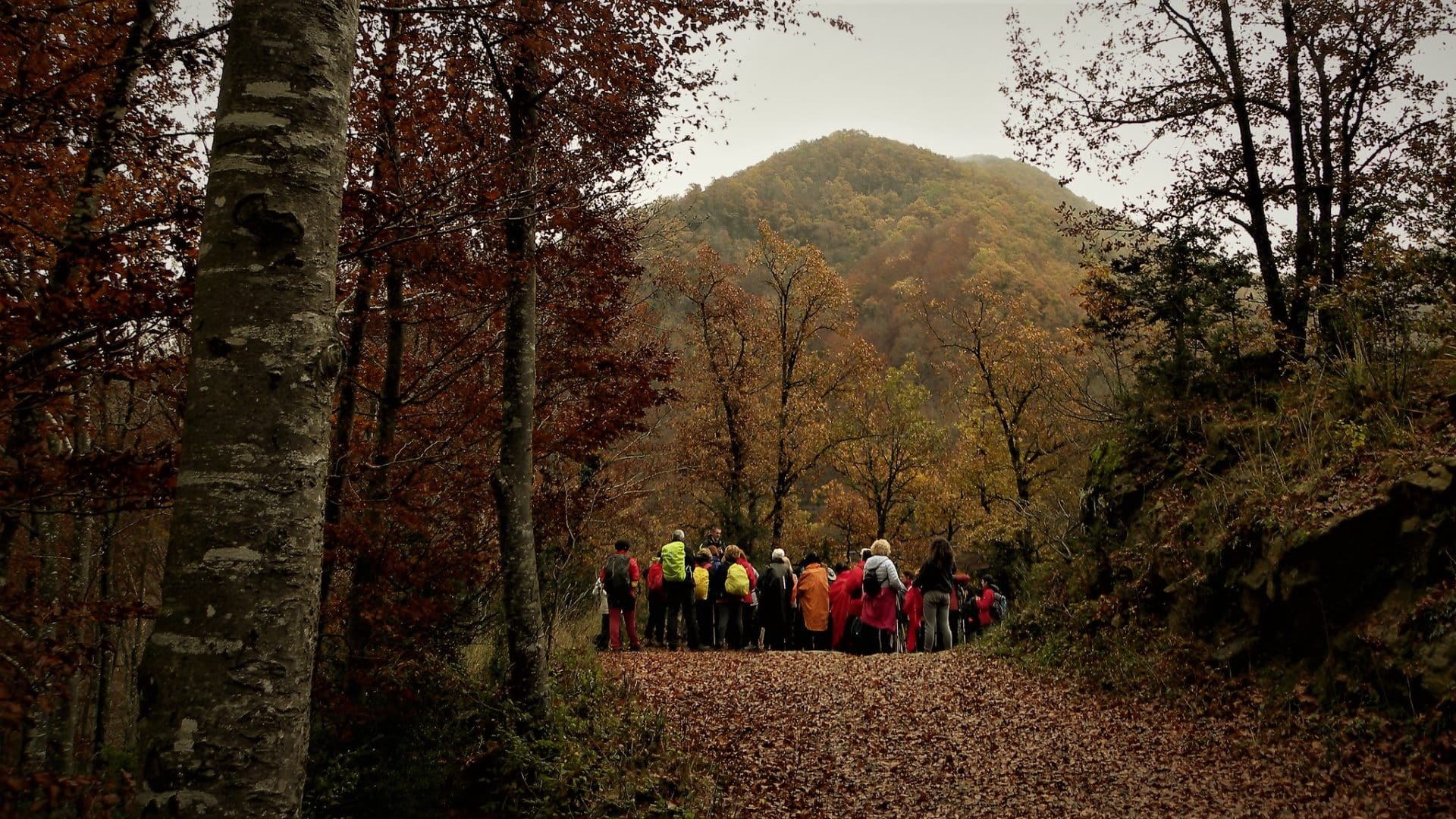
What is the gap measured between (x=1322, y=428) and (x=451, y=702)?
8.70 meters

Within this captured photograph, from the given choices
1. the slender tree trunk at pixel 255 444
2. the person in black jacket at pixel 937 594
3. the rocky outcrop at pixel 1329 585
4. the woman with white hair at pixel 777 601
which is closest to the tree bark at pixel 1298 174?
the rocky outcrop at pixel 1329 585

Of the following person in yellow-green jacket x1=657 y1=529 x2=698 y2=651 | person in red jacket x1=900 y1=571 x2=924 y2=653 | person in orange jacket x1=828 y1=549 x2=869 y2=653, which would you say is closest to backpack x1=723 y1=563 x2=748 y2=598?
person in yellow-green jacket x1=657 y1=529 x2=698 y2=651

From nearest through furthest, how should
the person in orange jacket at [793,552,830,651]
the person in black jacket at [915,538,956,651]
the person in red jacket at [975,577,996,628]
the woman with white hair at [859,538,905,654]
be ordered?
the woman with white hair at [859,538,905,654] < the person in black jacket at [915,538,956,651] < the person in orange jacket at [793,552,830,651] < the person in red jacket at [975,577,996,628]

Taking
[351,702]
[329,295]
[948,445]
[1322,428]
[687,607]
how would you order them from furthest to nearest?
[948,445], [687,607], [1322,428], [351,702], [329,295]

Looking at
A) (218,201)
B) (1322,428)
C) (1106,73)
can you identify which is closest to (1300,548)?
(1322,428)

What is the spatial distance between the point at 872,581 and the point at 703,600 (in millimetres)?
2942

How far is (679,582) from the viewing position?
12.2m

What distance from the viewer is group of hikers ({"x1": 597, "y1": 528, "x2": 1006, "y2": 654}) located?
11.6 m

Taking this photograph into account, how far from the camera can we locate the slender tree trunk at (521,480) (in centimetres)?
655

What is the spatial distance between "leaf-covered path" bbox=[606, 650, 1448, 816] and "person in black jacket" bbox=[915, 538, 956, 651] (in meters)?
2.29

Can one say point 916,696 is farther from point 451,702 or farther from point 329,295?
point 329,295

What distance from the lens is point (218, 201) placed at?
2014mm

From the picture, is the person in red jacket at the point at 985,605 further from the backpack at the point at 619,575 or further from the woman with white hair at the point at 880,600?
the backpack at the point at 619,575

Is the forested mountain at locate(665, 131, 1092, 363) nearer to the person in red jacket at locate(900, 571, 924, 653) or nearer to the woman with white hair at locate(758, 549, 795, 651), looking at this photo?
the person in red jacket at locate(900, 571, 924, 653)
